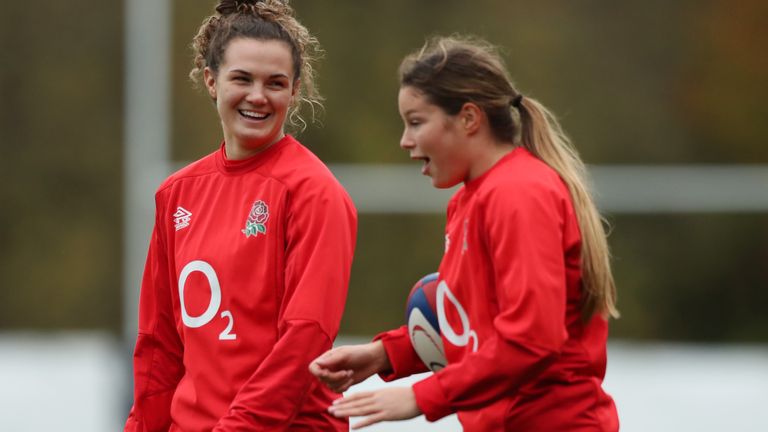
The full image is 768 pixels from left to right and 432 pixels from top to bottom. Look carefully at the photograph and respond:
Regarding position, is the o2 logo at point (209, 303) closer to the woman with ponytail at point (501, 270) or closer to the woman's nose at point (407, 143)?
the woman with ponytail at point (501, 270)

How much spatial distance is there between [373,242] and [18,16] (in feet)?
11.5

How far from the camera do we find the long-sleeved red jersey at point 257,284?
8.02 ft

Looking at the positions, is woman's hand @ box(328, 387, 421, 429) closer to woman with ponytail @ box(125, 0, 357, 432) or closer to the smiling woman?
woman with ponytail @ box(125, 0, 357, 432)

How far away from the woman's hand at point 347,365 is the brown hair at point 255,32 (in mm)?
468

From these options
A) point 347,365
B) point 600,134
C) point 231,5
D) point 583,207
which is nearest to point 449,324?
point 347,365

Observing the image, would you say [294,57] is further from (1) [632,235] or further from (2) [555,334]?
(1) [632,235]

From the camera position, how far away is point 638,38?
811 centimetres

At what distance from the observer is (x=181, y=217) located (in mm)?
2674

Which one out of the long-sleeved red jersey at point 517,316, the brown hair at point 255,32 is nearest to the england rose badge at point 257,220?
the brown hair at point 255,32

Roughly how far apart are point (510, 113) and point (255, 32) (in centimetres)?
53

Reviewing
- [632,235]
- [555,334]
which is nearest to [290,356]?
[555,334]

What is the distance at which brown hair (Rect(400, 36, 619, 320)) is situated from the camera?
233cm

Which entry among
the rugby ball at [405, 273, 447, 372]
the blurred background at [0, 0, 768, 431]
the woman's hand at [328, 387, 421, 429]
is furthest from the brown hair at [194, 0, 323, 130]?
the blurred background at [0, 0, 768, 431]

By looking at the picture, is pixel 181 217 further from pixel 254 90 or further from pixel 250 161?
pixel 254 90
